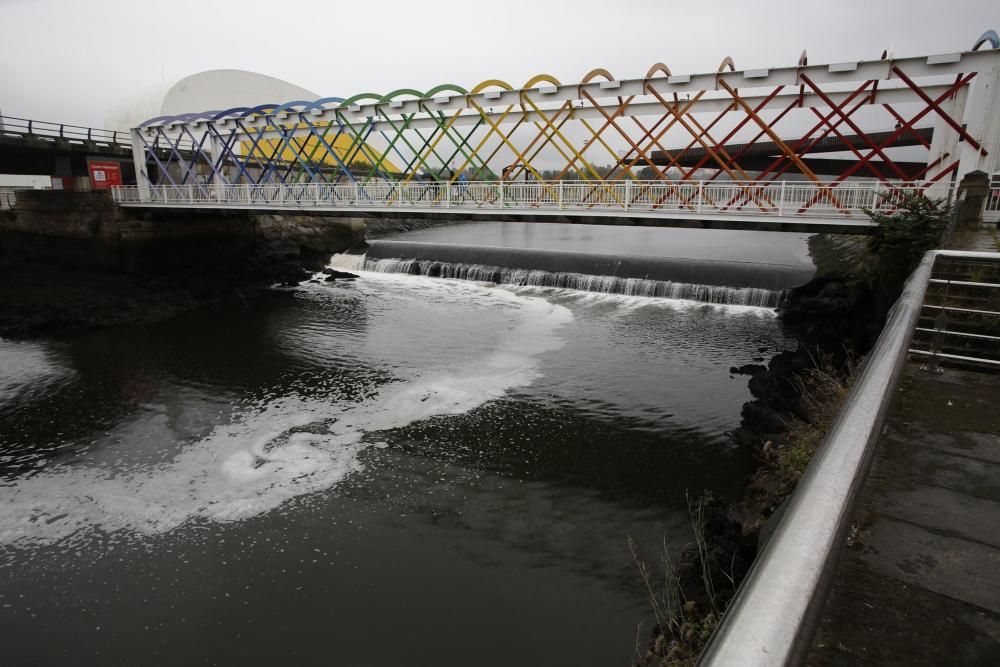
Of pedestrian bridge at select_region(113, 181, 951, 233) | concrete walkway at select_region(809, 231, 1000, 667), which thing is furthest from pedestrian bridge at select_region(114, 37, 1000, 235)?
concrete walkway at select_region(809, 231, 1000, 667)

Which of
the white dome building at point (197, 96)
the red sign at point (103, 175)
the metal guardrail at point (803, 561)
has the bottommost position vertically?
the metal guardrail at point (803, 561)

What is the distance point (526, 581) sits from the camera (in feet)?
25.0

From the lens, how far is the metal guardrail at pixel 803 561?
1.09 meters

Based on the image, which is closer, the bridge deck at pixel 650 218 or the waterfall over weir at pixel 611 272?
the bridge deck at pixel 650 218

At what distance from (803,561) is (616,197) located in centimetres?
1657

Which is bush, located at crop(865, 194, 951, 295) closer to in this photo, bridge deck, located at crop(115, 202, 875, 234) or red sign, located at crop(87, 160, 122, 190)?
bridge deck, located at crop(115, 202, 875, 234)

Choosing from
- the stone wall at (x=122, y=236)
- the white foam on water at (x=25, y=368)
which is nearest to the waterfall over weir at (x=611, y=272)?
the stone wall at (x=122, y=236)

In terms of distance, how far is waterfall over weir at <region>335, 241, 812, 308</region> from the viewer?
23.0 m

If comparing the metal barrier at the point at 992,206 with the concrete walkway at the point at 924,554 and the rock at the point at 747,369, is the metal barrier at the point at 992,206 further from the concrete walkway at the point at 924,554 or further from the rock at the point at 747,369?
the concrete walkway at the point at 924,554

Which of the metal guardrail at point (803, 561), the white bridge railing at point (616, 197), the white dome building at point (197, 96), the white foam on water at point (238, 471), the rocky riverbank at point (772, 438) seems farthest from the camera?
the white dome building at point (197, 96)

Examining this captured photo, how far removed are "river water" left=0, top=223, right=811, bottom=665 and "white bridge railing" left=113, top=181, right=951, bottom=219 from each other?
4035 millimetres

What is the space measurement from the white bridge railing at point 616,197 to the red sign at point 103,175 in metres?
5.28

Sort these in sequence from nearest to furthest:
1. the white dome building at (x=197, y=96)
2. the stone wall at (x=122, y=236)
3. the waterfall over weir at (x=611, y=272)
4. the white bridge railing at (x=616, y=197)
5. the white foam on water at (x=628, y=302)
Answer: the white bridge railing at (x=616, y=197) < the white foam on water at (x=628, y=302) < the waterfall over weir at (x=611, y=272) < the stone wall at (x=122, y=236) < the white dome building at (x=197, y=96)

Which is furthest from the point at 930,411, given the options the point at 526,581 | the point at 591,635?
the point at 526,581
